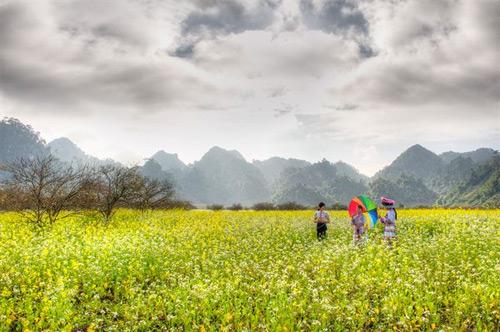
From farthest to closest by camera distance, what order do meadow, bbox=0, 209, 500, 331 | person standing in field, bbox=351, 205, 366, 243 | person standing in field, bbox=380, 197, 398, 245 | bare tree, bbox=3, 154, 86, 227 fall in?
bare tree, bbox=3, 154, 86, 227
person standing in field, bbox=351, 205, 366, 243
person standing in field, bbox=380, 197, 398, 245
meadow, bbox=0, 209, 500, 331

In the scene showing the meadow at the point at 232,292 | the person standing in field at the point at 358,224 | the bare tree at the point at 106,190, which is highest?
the bare tree at the point at 106,190

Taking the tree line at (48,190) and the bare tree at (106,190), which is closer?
the tree line at (48,190)

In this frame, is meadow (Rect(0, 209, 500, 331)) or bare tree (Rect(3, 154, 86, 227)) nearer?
meadow (Rect(0, 209, 500, 331))

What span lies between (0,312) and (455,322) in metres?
12.0

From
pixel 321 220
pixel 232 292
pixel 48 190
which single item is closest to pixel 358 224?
pixel 321 220

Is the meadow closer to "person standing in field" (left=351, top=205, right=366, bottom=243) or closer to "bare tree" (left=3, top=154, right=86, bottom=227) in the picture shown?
"person standing in field" (left=351, top=205, right=366, bottom=243)

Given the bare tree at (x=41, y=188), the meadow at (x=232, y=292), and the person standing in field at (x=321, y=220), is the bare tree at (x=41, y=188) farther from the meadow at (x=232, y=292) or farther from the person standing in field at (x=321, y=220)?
the person standing in field at (x=321, y=220)

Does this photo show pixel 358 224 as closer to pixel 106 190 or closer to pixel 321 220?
pixel 321 220

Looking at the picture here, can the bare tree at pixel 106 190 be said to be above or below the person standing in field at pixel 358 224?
above

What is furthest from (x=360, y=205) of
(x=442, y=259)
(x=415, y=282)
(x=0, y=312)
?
(x=0, y=312)

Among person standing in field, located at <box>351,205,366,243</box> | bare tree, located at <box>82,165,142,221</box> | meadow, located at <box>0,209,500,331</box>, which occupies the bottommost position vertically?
meadow, located at <box>0,209,500,331</box>

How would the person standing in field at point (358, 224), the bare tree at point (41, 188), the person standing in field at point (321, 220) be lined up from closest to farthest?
the person standing in field at point (358, 224)
the person standing in field at point (321, 220)
the bare tree at point (41, 188)

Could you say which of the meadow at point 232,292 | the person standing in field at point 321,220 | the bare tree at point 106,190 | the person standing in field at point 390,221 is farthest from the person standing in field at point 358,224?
the bare tree at point 106,190

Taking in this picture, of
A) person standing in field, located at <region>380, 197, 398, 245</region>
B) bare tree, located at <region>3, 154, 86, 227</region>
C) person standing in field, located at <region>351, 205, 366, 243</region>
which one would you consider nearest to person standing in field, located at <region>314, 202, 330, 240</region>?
person standing in field, located at <region>351, 205, 366, 243</region>
